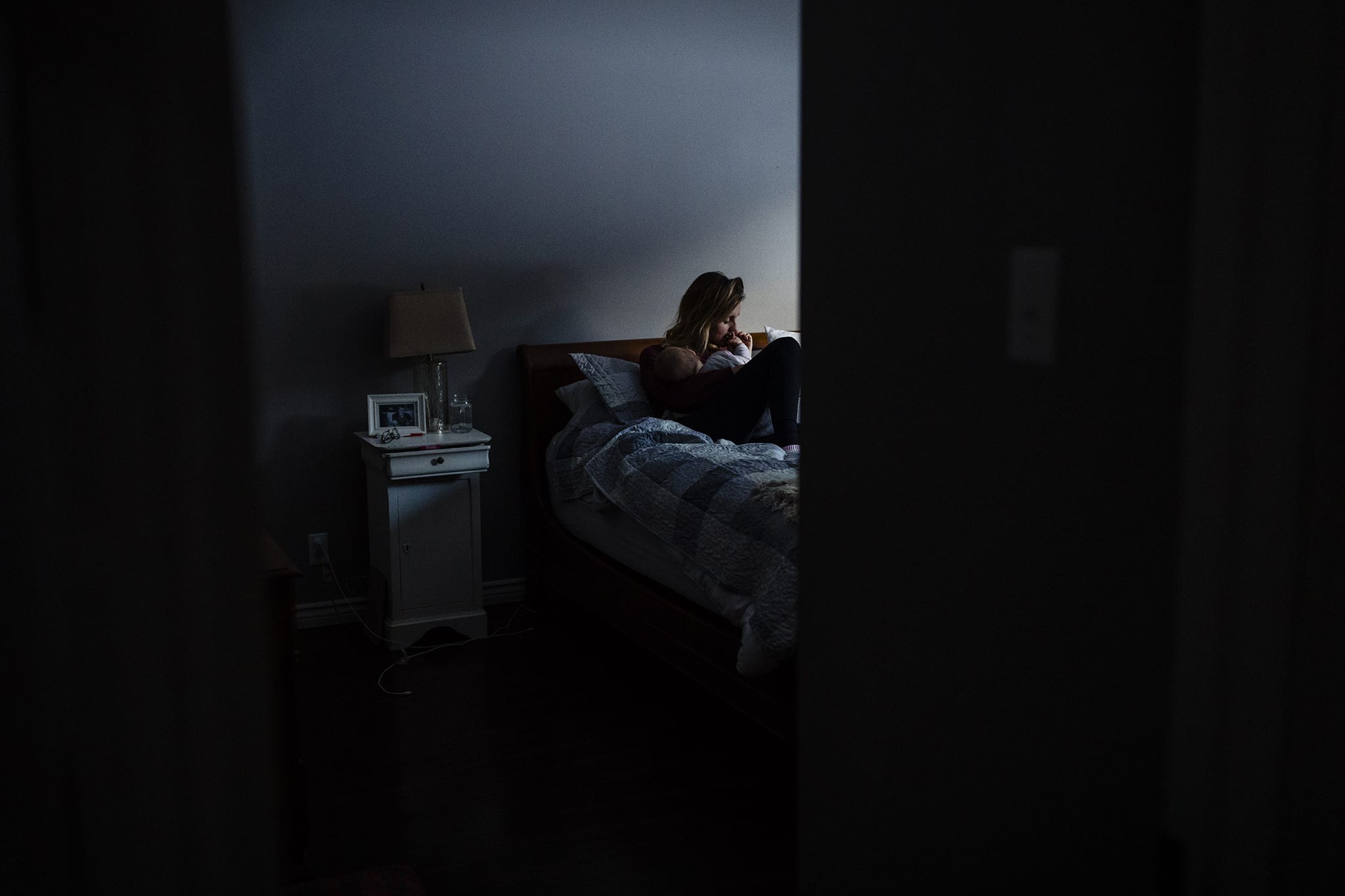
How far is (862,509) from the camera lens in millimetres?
1154

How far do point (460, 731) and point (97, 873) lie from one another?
95.4 inches

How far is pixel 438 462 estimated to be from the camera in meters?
3.73

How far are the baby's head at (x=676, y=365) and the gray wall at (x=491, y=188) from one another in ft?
1.71

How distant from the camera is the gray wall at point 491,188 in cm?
388

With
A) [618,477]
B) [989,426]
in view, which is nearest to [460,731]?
[618,477]

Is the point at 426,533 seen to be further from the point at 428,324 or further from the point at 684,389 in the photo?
the point at 684,389

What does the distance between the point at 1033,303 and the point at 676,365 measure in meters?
3.07

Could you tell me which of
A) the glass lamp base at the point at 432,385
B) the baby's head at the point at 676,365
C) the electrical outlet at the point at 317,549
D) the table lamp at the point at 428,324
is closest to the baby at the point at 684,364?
the baby's head at the point at 676,365

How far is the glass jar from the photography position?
4039mm

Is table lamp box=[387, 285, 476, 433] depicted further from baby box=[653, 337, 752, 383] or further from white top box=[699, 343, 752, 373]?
white top box=[699, 343, 752, 373]

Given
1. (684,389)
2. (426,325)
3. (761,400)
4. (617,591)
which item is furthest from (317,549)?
(761,400)

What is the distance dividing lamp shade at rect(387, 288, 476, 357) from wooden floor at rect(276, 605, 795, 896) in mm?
1042

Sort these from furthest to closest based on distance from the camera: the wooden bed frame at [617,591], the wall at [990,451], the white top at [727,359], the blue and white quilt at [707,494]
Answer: the white top at [727,359] < the wooden bed frame at [617,591] < the blue and white quilt at [707,494] < the wall at [990,451]

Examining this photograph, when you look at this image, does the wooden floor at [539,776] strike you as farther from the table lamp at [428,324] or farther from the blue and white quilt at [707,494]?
the table lamp at [428,324]
